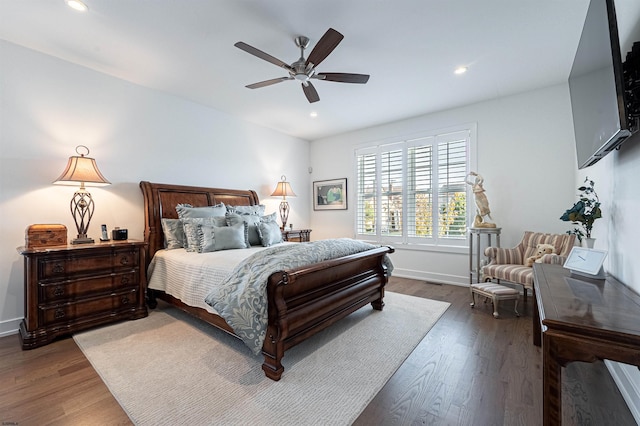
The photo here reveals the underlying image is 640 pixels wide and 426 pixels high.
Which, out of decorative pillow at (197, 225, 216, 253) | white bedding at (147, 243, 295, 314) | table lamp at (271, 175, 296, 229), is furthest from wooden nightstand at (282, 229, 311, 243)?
white bedding at (147, 243, 295, 314)

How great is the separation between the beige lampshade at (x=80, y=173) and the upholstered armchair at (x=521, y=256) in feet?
15.3

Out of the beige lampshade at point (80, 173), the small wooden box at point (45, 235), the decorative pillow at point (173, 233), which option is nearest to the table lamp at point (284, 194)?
the decorative pillow at point (173, 233)

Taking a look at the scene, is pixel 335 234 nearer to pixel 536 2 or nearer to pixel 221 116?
pixel 221 116

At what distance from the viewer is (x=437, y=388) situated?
1.84m

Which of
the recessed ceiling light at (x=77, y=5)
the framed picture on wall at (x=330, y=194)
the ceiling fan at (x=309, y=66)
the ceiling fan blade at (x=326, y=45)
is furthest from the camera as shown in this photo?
the framed picture on wall at (x=330, y=194)

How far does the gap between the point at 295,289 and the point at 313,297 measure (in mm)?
279

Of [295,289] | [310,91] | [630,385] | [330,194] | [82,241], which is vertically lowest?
[630,385]

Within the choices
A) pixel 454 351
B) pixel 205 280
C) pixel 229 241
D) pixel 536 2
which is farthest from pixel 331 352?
pixel 536 2

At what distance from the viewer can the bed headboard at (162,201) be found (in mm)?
3484

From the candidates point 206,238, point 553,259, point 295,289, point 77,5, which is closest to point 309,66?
point 77,5

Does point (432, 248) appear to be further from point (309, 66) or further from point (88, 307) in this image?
point (88, 307)

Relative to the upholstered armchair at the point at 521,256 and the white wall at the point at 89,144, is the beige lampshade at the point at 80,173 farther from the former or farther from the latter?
the upholstered armchair at the point at 521,256

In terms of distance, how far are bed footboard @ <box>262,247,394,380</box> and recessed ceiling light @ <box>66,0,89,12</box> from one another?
2.62m

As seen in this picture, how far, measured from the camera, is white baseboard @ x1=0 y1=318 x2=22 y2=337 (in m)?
2.64
